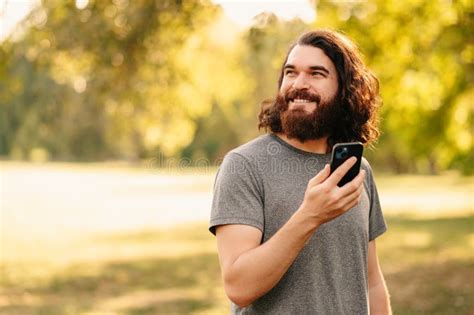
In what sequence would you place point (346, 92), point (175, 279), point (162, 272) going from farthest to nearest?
1. point (162, 272)
2. point (175, 279)
3. point (346, 92)

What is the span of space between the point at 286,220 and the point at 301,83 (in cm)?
50

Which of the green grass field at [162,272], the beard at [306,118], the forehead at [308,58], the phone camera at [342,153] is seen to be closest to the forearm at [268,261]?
the phone camera at [342,153]

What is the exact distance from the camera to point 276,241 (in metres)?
2.30

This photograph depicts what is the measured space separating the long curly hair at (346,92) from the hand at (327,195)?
1.57 ft

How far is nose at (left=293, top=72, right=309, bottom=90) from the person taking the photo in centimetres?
261

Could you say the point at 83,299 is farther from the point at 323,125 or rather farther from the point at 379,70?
the point at 323,125

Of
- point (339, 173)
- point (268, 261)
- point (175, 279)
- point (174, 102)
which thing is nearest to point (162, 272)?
point (175, 279)

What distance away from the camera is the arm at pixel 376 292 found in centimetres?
292

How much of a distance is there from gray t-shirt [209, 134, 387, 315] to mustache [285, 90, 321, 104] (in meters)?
0.19

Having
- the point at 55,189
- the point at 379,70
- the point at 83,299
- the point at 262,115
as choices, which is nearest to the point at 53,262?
the point at 83,299

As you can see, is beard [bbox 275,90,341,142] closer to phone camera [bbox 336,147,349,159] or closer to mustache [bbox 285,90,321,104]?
mustache [bbox 285,90,321,104]

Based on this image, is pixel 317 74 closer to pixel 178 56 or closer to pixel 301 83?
pixel 301 83

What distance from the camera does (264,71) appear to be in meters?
37.0

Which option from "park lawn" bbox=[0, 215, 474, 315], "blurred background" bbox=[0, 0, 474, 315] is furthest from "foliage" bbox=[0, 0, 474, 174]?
"park lawn" bbox=[0, 215, 474, 315]
